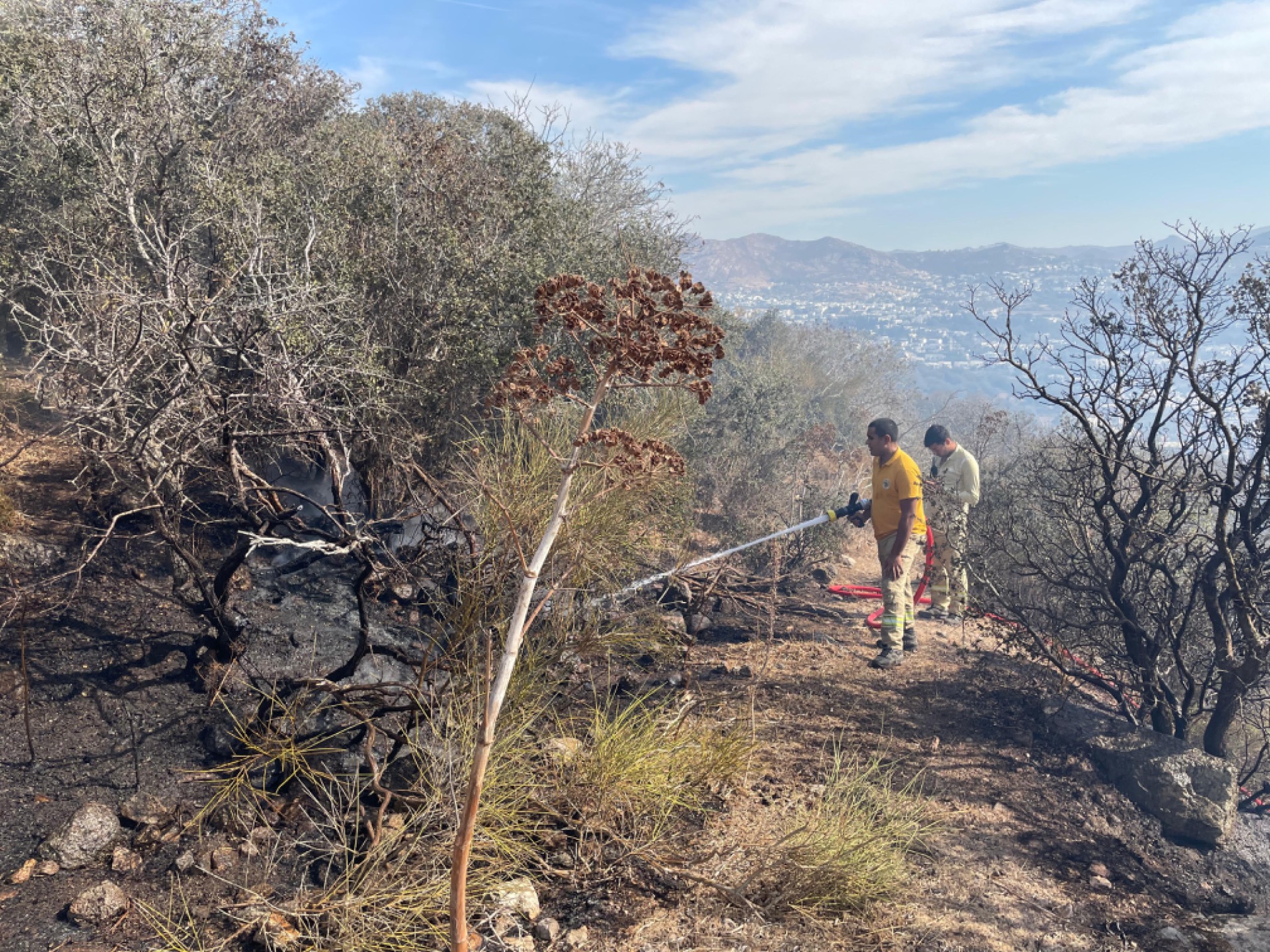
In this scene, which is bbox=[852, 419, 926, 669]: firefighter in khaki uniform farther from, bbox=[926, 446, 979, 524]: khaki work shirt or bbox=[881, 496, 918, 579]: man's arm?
bbox=[926, 446, 979, 524]: khaki work shirt

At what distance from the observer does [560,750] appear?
11.1 ft

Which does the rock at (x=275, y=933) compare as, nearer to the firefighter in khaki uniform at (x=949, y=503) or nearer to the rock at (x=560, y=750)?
the rock at (x=560, y=750)

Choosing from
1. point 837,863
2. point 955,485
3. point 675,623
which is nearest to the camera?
point 837,863

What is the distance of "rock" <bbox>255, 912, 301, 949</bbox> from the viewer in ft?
7.91

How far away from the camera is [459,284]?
6.06m

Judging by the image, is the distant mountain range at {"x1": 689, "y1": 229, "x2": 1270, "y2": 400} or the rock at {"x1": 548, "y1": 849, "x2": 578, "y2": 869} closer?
the rock at {"x1": 548, "y1": 849, "x2": 578, "y2": 869}

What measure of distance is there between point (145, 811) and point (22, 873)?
0.42m

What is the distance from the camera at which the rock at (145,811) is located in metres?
2.99

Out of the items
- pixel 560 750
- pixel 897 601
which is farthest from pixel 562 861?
pixel 897 601

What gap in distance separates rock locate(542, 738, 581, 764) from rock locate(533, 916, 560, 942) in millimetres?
666

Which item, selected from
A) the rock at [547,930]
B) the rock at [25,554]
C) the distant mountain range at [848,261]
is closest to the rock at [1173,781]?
the rock at [547,930]

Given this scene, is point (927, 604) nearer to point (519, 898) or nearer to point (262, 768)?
point (519, 898)

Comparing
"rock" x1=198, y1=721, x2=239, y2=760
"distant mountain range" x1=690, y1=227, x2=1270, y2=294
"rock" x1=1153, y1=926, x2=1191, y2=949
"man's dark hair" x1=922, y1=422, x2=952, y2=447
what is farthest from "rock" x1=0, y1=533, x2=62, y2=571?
"distant mountain range" x1=690, y1=227, x2=1270, y2=294

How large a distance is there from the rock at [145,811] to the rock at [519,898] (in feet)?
4.68
